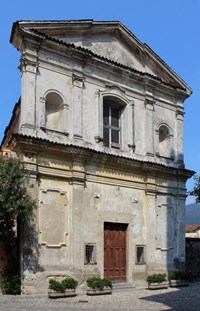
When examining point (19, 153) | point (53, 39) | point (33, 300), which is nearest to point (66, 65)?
point (53, 39)

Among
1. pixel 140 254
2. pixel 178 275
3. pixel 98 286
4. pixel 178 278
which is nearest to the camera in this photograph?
pixel 98 286

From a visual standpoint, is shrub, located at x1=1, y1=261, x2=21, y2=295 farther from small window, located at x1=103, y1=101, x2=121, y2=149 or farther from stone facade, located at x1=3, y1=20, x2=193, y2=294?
small window, located at x1=103, y1=101, x2=121, y2=149

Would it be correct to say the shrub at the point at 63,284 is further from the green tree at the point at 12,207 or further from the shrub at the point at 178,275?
the shrub at the point at 178,275

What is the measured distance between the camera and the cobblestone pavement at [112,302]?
44.8 feet

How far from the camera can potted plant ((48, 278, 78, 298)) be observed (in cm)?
1633

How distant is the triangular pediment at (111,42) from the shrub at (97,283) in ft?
31.3

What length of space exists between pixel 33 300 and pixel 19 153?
5.31 m

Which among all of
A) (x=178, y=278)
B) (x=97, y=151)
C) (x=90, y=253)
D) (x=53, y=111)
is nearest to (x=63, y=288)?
(x=90, y=253)

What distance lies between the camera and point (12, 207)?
1550cm

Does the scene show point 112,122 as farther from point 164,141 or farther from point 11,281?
point 11,281

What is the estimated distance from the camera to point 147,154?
21.6 metres

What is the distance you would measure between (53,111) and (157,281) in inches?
332

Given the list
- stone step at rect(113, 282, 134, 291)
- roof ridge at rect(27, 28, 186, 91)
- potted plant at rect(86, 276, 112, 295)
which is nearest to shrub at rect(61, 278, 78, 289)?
potted plant at rect(86, 276, 112, 295)

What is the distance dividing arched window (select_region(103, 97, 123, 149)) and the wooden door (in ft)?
12.1
